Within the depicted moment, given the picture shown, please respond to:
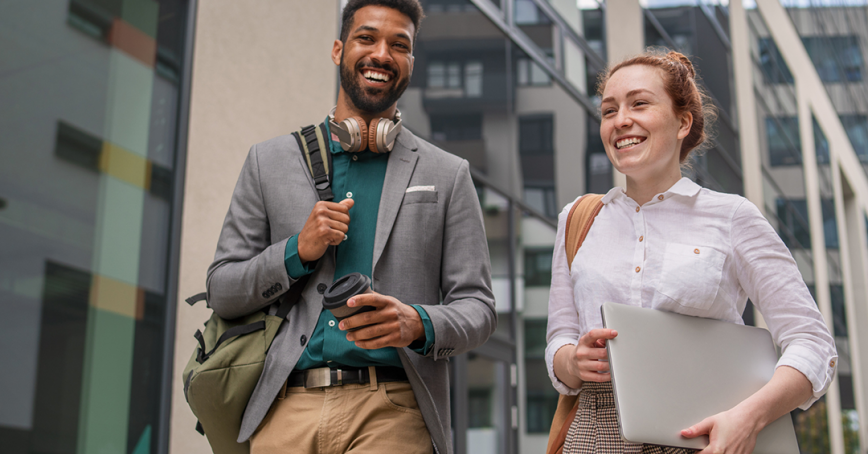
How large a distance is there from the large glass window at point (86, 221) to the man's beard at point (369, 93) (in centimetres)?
228

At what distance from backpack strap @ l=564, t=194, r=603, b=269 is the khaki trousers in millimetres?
Answer: 695

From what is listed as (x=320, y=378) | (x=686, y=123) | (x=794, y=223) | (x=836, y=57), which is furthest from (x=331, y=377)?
(x=836, y=57)

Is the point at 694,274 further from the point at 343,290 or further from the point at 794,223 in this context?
the point at 794,223

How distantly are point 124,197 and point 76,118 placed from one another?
0.53m

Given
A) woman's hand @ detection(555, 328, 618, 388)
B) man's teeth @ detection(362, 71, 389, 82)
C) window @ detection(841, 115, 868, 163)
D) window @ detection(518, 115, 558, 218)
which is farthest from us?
window @ detection(841, 115, 868, 163)

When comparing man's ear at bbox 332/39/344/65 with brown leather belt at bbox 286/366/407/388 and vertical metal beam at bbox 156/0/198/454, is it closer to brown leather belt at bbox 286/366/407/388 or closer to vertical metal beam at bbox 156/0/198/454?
brown leather belt at bbox 286/366/407/388

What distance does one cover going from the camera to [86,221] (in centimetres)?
436

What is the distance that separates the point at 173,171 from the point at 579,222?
10.6 feet

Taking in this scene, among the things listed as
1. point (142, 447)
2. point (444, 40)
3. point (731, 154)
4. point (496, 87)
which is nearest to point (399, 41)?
point (142, 447)

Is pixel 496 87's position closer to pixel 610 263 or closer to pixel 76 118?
pixel 76 118

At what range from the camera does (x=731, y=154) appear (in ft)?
52.5

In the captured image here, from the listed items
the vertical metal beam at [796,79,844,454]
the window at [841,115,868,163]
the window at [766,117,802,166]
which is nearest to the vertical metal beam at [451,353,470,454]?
the window at [766,117,802,166]

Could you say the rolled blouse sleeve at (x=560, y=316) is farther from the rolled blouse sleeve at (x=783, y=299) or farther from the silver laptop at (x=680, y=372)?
the rolled blouse sleeve at (x=783, y=299)

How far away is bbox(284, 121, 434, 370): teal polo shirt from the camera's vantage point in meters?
2.34
